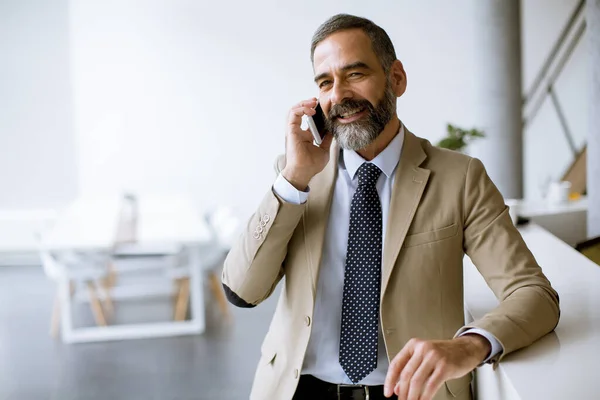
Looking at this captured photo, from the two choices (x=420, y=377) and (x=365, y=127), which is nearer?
(x=420, y=377)

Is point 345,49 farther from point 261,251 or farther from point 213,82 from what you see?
point 213,82

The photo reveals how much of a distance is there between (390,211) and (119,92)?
684 centimetres

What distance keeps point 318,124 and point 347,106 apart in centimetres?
8

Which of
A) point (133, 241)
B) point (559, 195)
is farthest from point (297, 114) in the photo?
point (133, 241)

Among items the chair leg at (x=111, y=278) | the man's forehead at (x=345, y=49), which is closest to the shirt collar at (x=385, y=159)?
the man's forehead at (x=345, y=49)

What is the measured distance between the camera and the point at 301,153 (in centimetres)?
147

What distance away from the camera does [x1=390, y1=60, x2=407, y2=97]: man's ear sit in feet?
5.17

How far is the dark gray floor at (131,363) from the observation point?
421 cm

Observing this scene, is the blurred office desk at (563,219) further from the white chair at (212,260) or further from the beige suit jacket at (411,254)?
the white chair at (212,260)

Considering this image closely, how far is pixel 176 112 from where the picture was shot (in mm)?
7863

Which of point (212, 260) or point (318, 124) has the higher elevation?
point (318, 124)

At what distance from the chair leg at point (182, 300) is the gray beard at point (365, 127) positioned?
4.26 m

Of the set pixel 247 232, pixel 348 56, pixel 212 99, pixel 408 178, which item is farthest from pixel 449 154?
pixel 212 99

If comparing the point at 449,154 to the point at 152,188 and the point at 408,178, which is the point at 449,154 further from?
the point at 152,188
